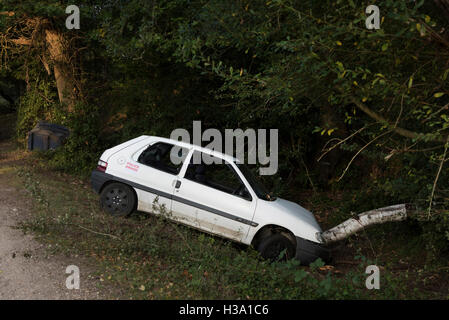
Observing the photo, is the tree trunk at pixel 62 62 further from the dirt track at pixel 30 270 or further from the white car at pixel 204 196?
the dirt track at pixel 30 270

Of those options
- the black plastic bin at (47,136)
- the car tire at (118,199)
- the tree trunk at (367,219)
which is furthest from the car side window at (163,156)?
the black plastic bin at (47,136)

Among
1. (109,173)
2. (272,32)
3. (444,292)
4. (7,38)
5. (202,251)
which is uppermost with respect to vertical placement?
(7,38)

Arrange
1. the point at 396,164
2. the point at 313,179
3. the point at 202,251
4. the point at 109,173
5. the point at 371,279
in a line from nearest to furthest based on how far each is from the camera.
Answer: the point at 371,279
the point at 202,251
the point at 109,173
the point at 396,164
the point at 313,179

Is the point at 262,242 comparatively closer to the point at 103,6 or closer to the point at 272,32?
the point at 272,32

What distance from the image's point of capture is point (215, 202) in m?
7.95

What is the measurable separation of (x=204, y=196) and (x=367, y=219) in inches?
107

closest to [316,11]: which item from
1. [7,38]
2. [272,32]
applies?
[272,32]

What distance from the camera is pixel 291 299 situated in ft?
18.0

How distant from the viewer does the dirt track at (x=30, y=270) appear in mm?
5395

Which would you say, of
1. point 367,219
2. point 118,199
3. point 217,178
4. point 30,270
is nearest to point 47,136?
point 118,199

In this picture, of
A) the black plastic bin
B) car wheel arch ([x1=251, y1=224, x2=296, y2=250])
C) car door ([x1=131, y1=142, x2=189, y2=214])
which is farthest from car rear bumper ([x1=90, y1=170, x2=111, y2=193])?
the black plastic bin

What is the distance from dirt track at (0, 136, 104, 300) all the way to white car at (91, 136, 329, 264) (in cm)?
179

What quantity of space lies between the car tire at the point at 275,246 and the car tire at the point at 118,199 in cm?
242

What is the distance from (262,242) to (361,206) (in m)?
4.36
